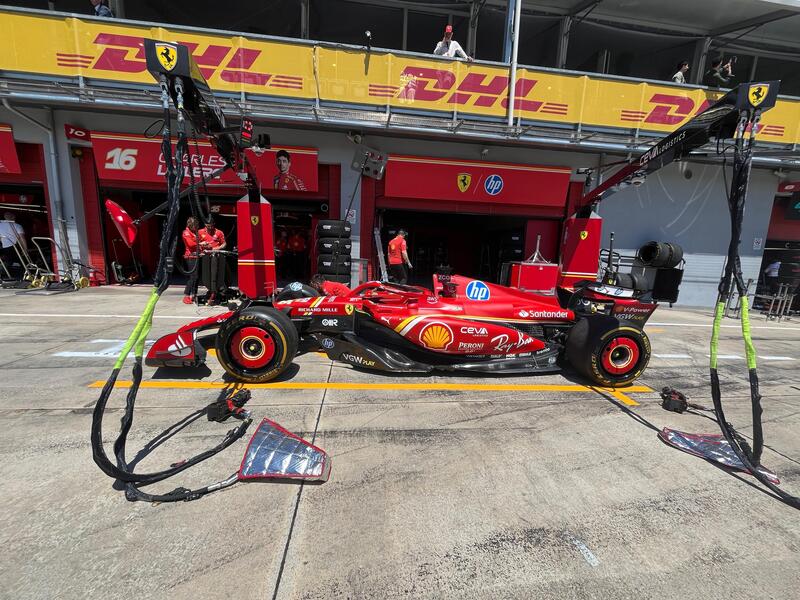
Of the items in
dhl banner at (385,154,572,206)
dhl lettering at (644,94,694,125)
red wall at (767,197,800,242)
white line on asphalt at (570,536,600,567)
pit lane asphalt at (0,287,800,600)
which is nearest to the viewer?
pit lane asphalt at (0,287,800,600)

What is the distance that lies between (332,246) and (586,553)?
27.3ft

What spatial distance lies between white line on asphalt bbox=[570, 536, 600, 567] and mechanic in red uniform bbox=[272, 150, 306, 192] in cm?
995

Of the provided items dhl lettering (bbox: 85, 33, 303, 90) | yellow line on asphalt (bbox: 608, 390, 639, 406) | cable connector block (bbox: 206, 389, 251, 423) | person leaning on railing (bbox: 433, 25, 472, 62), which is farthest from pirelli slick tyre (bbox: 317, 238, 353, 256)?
yellow line on asphalt (bbox: 608, 390, 639, 406)

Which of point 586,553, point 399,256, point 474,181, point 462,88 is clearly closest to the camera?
point 586,553

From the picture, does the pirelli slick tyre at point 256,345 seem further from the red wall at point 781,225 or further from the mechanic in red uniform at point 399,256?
the red wall at point 781,225

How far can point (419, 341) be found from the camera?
4.00 metres

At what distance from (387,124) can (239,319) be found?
7.02 m

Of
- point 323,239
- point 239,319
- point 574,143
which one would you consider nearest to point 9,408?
point 239,319

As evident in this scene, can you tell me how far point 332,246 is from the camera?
9.16 metres

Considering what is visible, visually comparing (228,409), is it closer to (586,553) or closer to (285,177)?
(586,553)

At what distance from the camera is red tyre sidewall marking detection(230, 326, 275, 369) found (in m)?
3.71

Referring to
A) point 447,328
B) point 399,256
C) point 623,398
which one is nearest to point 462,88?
point 399,256

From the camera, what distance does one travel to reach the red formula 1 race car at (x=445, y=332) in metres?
3.75

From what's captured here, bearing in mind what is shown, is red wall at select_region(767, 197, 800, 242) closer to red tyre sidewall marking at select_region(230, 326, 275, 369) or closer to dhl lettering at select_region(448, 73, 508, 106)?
dhl lettering at select_region(448, 73, 508, 106)
